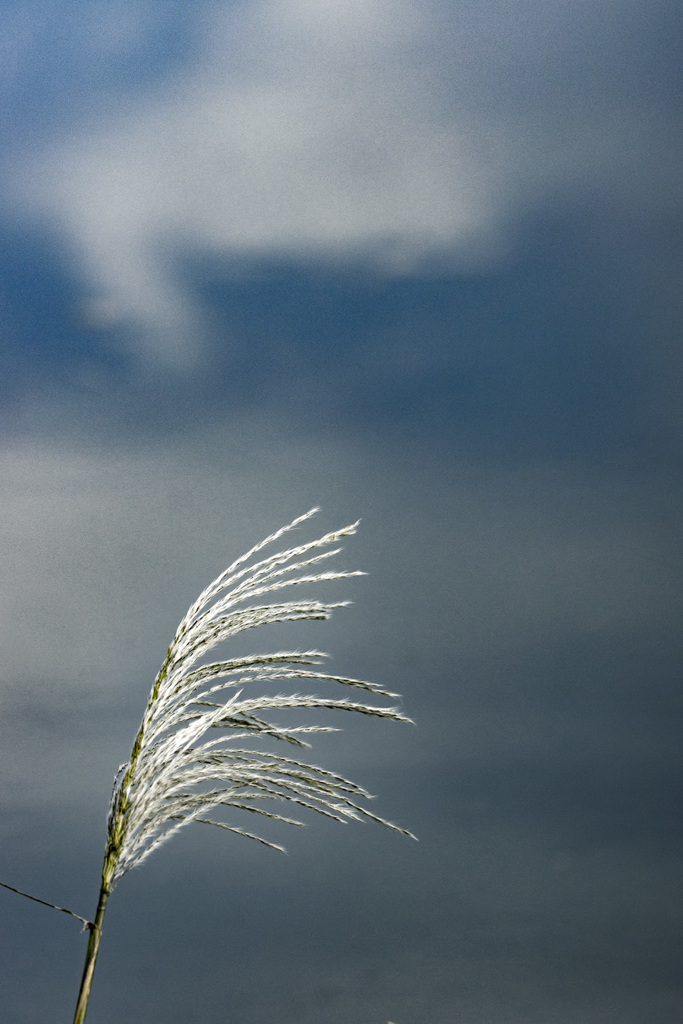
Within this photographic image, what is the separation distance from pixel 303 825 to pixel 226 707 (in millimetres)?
326

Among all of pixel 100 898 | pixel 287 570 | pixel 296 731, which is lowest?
pixel 100 898

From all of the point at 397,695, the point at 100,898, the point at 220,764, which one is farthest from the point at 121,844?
the point at 397,695

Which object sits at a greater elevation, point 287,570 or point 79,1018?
point 287,570

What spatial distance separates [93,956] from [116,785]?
1.09ft

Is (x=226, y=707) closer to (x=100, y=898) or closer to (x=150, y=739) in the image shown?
(x=150, y=739)

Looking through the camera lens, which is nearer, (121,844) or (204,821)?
(121,844)

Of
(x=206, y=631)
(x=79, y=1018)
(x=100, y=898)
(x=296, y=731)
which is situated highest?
(x=206, y=631)

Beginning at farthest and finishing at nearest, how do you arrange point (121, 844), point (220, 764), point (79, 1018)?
point (220, 764) → point (121, 844) → point (79, 1018)

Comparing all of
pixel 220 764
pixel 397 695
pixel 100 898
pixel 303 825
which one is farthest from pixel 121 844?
pixel 397 695

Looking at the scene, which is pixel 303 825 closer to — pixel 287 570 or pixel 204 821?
pixel 204 821

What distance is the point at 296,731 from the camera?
7.52ft

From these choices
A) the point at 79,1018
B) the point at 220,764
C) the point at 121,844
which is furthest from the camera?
the point at 220,764

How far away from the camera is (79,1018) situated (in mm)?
1878

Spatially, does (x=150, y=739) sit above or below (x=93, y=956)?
above
